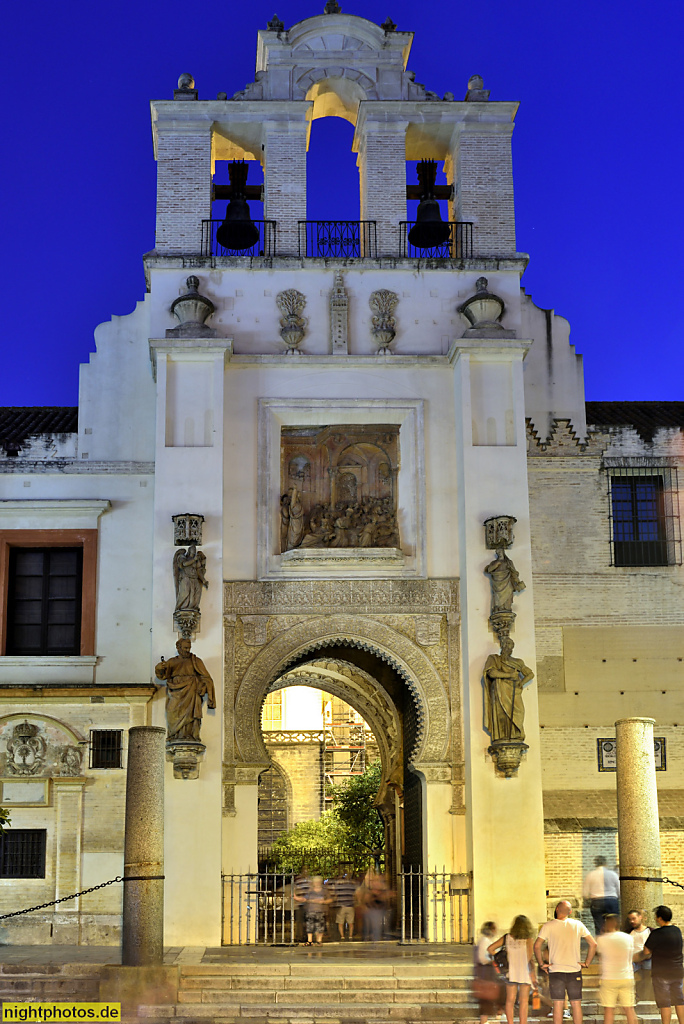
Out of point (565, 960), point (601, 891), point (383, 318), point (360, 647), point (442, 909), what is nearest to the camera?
point (565, 960)

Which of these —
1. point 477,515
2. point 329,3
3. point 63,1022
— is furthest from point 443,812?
point 329,3

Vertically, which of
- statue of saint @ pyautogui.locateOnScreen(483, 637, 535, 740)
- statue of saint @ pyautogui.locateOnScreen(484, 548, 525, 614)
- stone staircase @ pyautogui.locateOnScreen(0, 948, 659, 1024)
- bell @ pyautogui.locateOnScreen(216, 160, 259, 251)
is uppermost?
bell @ pyautogui.locateOnScreen(216, 160, 259, 251)

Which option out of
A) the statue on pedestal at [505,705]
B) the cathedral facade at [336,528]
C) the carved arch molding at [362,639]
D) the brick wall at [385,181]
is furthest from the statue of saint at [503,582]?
the brick wall at [385,181]

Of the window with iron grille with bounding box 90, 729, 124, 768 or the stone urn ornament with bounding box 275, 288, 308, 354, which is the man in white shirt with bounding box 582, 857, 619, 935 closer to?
the window with iron grille with bounding box 90, 729, 124, 768

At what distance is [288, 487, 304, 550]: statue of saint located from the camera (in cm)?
2166

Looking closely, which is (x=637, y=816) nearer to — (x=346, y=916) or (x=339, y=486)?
(x=339, y=486)

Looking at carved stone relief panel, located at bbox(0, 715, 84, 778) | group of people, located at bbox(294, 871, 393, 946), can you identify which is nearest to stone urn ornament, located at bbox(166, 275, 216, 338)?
carved stone relief panel, located at bbox(0, 715, 84, 778)

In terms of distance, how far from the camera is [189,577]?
67.7ft

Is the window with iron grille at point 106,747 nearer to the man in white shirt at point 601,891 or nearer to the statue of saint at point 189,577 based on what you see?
the statue of saint at point 189,577

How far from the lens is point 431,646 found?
840 inches

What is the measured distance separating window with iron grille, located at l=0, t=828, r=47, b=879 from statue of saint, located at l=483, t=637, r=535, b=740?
288 inches

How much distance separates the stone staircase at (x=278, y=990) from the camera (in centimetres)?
1540

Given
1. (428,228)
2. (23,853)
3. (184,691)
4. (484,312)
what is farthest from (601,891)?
(428,228)

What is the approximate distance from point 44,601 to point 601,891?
34.0ft
